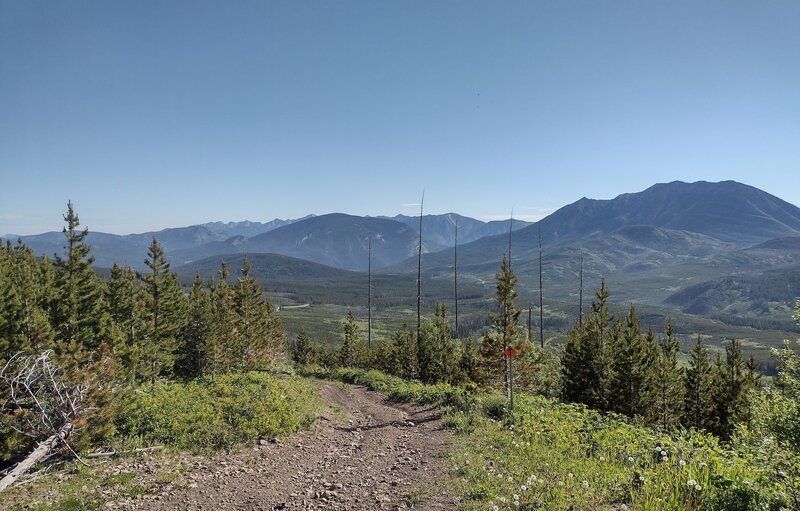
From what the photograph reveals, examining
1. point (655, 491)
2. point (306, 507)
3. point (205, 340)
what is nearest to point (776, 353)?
point (655, 491)

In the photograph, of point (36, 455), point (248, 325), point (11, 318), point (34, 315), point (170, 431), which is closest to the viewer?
point (36, 455)

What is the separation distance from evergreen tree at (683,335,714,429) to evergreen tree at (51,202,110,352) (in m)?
54.3

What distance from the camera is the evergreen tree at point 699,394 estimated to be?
135 feet

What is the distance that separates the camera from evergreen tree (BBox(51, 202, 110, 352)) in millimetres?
29828

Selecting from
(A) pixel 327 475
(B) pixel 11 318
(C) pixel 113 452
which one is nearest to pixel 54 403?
(C) pixel 113 452

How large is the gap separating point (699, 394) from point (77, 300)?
56.9 meters

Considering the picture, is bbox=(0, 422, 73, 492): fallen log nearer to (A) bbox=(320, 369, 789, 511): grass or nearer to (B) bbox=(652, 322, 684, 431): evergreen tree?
(A) bbox=(320, 369, 789, 511): grass

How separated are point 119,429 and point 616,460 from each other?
16.6 metres

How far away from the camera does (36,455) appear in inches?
442

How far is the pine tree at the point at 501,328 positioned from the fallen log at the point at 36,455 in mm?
23499

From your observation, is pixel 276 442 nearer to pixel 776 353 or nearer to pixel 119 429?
pixel 119 429

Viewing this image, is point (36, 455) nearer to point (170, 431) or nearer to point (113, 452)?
point (113, 452)

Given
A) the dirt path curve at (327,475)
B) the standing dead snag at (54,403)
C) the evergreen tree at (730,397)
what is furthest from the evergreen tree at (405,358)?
the standing dead snag at (54,403)

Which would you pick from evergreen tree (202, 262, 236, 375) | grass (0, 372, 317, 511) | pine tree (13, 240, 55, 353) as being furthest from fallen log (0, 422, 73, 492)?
→ evergreen tree (202, 262, 236, 375)
